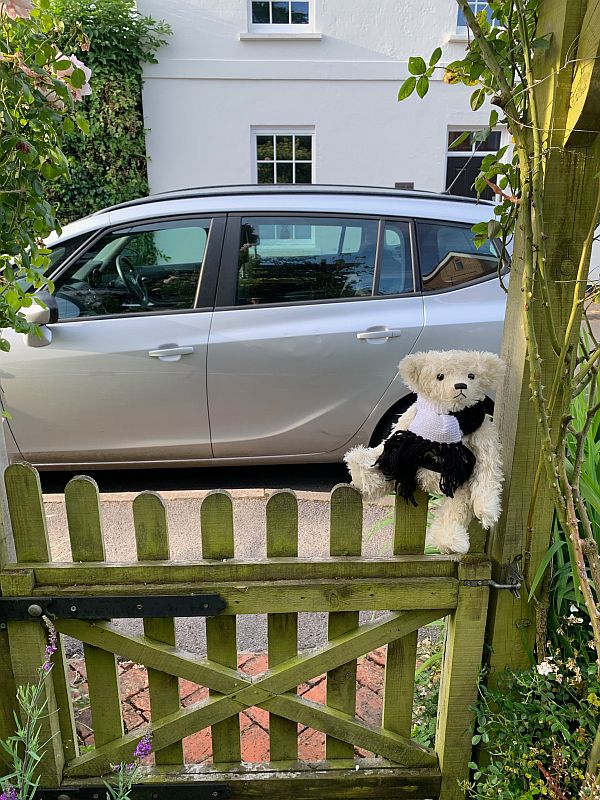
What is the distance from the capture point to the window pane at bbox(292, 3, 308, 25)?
9023 millimetres

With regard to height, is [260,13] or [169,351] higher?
[260,13]

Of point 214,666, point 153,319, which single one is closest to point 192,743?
point 214,666

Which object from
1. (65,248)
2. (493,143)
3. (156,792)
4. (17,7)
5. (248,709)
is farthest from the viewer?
(493,143)

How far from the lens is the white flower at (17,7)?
1310mm

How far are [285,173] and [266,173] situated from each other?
0.28 m

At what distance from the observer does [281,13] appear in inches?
356

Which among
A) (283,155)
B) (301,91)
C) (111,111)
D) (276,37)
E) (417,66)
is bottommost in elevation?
(283,155)

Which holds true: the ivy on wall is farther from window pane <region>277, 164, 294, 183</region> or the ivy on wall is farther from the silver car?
the silver car

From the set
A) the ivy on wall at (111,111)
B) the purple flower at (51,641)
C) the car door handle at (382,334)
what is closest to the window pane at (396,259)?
the car door handle at (382,334)

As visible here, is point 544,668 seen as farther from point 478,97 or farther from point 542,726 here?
point 478,97

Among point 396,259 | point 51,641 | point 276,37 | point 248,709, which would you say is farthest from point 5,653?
point 276,37

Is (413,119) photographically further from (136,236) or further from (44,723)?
(44,723)

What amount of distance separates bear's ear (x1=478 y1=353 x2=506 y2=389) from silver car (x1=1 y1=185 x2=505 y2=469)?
2245 millimetres

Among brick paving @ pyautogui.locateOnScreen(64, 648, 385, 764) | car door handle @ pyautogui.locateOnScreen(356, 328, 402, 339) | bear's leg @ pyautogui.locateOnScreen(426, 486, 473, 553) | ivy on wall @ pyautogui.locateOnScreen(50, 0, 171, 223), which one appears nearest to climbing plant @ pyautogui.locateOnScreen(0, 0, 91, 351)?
bear's leg @ pyautogui.locateOnScreen(426, 486, 473, 553)
